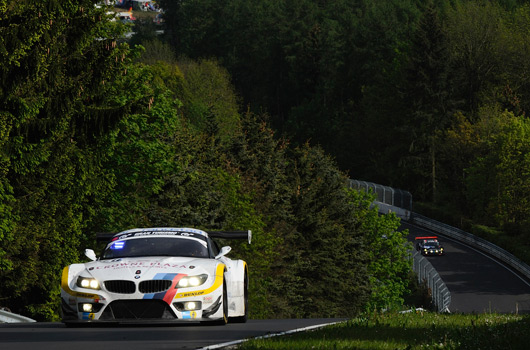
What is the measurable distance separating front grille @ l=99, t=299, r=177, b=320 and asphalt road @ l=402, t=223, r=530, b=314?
184 feet

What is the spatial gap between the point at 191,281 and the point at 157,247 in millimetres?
1656

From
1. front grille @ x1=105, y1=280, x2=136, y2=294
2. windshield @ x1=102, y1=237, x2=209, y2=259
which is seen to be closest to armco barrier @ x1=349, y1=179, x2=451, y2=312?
windshield @ x1=102, y1=237, x2=209, y2=259

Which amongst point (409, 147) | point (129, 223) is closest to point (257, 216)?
point (129, 223)

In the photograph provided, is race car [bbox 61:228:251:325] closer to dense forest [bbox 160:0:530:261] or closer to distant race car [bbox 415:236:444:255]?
dense forest [bbox 160:0:530:261]

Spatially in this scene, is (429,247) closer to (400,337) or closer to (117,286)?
(117,286)

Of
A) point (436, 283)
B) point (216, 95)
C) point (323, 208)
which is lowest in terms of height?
point (436, 283)

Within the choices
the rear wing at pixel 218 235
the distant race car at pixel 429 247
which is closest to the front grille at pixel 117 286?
the rear wing at pixel 218 235

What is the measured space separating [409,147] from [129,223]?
89.3 metres

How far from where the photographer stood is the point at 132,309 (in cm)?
1523

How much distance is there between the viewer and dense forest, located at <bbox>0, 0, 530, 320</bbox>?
35656 millimetres

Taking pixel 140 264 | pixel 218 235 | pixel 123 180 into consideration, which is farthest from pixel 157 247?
pixel 123 180

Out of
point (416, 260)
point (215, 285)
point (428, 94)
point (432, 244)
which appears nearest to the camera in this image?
point (215, 285)

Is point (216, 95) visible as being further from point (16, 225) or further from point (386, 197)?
point (16, 225)

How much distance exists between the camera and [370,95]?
149 metres
